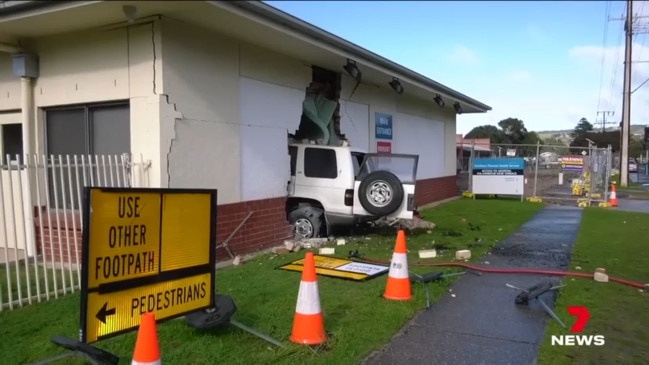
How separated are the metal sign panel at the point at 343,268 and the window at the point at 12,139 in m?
5.26

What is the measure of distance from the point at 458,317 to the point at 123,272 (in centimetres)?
343

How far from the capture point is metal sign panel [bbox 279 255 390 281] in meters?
7.20

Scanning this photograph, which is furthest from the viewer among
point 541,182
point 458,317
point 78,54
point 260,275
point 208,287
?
point 541,182

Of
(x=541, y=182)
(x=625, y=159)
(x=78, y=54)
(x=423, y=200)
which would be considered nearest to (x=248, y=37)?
(x=78, y=54)

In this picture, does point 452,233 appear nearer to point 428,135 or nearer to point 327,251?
point 327,251

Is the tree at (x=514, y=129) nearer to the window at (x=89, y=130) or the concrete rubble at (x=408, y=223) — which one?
the concrete rubble at (x=408, y=223)

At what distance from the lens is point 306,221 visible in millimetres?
10383

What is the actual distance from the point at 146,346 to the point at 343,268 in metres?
4.50

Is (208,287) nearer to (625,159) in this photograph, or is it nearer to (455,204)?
(455,204)

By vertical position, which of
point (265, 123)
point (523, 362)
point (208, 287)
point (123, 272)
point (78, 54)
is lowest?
point (523, 362)

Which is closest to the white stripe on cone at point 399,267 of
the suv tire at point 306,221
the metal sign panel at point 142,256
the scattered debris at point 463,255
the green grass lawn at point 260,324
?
the green grass lawn at point 260,324

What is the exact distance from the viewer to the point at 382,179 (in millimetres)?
9906

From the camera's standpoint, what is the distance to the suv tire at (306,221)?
1034 centimetres

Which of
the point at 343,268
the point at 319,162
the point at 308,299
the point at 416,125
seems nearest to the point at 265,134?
the point at 319,162
